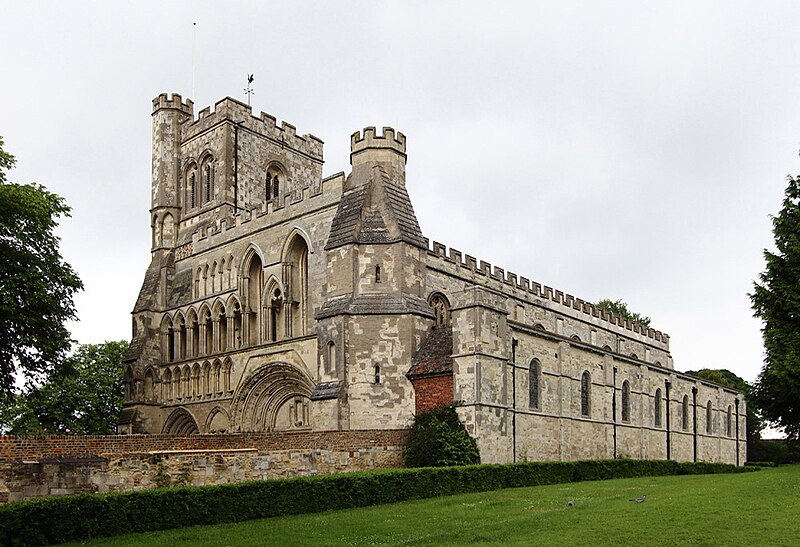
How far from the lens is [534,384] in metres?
29.8

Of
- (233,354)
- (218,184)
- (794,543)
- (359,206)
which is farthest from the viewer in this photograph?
(218,184)

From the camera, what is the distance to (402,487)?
21219 mm

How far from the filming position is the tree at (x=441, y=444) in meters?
25.3

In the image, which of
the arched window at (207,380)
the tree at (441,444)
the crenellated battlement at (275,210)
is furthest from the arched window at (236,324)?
the tree at (441,444)

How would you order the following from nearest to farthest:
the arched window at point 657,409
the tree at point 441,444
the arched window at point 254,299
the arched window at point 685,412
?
the tree at point 441,444 < the arched window at point 254,299 < the arched window at point 657,409 < the arched window at point 685,412

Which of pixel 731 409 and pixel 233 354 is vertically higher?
pixel 233 354

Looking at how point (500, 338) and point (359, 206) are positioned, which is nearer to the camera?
point (500, 338)

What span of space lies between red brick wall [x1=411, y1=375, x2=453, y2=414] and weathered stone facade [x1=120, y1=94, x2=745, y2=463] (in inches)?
2.3

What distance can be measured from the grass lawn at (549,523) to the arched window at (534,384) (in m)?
9.17

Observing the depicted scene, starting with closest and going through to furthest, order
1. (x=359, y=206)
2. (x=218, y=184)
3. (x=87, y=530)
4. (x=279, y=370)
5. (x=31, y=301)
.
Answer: (x=87, y=530)
(x=31, y=301)
(x=359, y=206)
(x=279, y=370)
(x=218, y=184)

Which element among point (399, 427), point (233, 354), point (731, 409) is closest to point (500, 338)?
point (399, 427)

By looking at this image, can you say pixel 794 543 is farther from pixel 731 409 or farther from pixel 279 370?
pixel 731 409

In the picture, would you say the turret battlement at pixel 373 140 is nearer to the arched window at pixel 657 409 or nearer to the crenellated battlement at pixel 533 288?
the crenellated battlement at pixel 533 288

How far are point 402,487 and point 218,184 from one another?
75.8 ft
